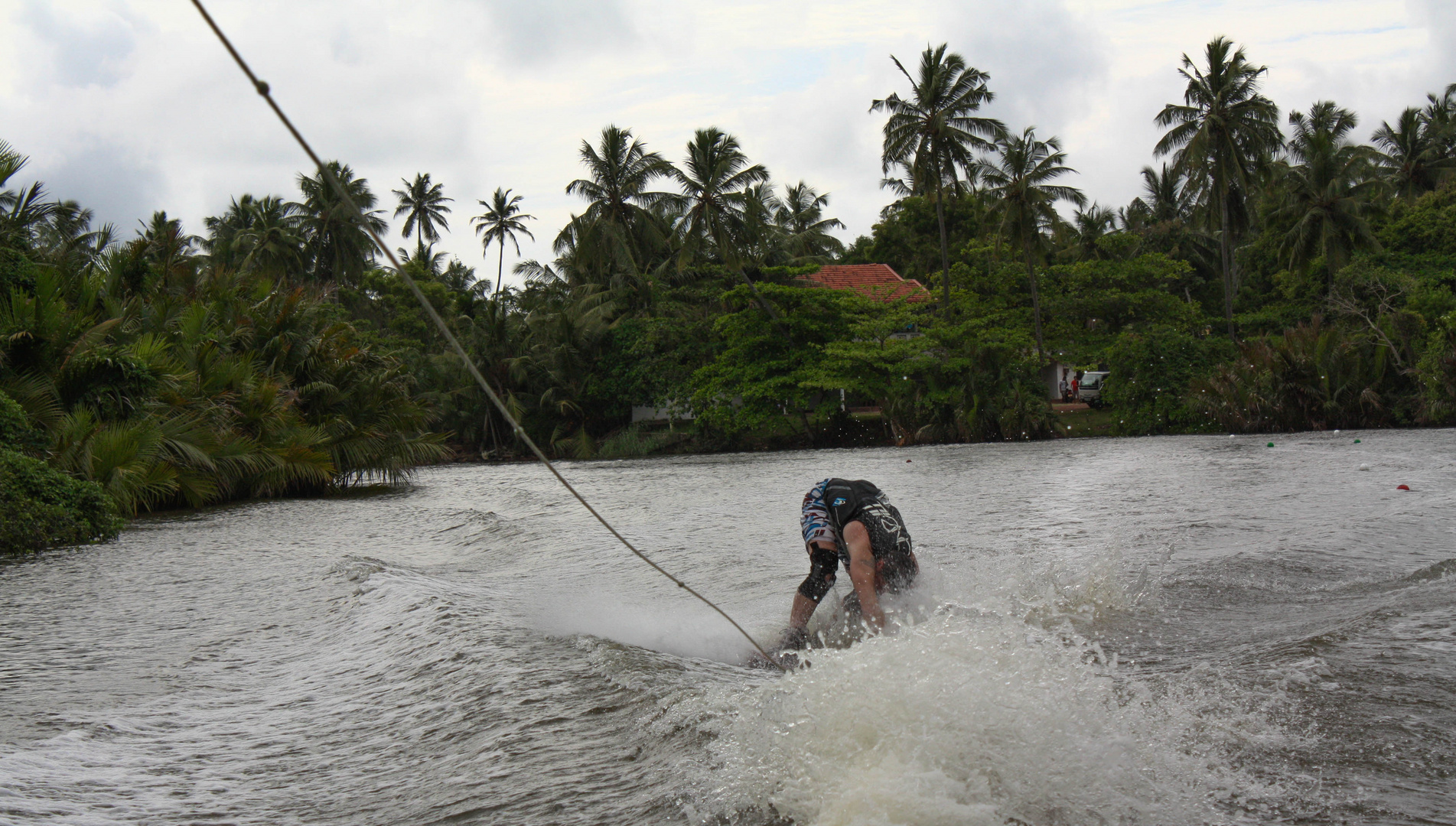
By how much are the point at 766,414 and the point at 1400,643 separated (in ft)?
101

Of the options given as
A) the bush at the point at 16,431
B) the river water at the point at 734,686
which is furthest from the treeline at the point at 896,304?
the river water at the point at 734,686

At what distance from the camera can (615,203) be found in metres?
41.0

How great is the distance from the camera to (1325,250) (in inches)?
1457

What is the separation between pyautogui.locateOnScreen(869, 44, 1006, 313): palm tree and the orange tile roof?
1.88 metres

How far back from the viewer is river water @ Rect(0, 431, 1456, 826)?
130 inches

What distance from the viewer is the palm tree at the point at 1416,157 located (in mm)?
43750

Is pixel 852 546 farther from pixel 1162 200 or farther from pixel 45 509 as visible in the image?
pixel 1162 200

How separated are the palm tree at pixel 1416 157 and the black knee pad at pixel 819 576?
4913 centimetres

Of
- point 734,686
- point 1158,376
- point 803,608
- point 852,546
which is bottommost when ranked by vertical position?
point 734,686

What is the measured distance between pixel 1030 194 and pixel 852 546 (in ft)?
110

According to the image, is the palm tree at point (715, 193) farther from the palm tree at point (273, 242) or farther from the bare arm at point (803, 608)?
the bare arm at point (803, 608)

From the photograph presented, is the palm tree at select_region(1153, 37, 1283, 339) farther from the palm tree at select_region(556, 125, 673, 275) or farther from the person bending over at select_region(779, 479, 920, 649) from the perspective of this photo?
the person bending over at select_region(779, 479, 920, 649)

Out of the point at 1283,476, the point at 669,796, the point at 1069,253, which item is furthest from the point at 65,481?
the point at 1069,253

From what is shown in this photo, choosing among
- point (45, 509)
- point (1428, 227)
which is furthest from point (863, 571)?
point (1428, 227)
